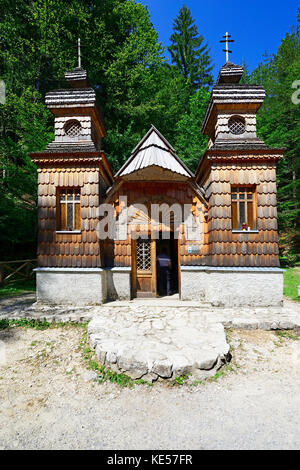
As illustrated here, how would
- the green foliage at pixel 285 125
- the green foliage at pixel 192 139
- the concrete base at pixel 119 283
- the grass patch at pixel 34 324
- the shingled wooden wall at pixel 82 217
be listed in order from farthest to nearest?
the green foliage at pixel 285 125 < the green foliage at pixel 192 139 < the concrete base at pixel 119 283 < the shingled wooden wall at pixel 82 217 < the grass patch at pixel 34 324

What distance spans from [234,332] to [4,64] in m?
22.1

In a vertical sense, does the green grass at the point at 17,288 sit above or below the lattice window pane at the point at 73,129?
below

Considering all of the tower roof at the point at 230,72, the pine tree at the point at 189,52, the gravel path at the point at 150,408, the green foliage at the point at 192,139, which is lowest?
the gravel path at the point at 150,408

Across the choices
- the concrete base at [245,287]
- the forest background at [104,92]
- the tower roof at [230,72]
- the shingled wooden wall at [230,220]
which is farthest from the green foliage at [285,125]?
the concrete base at [245,287]

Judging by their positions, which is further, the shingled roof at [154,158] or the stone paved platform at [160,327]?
the shingled roof at [154,158]

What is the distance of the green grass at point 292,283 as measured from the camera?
9302 mm

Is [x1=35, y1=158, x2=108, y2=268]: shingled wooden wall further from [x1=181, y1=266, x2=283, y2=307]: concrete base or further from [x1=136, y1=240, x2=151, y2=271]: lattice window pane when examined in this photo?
[x1=181, y1=266, x2=283, y2=307]: concrete base

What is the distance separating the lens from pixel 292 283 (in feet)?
37.2

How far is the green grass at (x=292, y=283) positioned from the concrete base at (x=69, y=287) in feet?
26.1

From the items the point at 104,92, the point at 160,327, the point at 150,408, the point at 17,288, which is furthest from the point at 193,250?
the point at 104,92

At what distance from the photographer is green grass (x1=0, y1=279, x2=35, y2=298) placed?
9.98m

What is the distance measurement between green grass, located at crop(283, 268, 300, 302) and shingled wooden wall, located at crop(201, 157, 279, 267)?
3215 millimetres

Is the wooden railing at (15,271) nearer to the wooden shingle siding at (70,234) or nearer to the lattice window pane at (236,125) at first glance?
the wooden shingle siding at (70,234)
